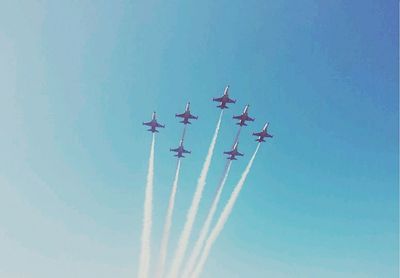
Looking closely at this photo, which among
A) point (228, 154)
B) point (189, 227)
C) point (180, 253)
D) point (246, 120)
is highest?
point (246, 120)

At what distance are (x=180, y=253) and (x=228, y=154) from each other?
98.7 feet

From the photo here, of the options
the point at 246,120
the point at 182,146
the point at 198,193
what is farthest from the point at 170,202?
the point at 246,120

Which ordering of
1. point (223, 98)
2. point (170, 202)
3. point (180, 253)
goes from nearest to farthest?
point (180, 253) → point (170, 202) → point (223, 98)

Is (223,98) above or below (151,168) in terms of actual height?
above

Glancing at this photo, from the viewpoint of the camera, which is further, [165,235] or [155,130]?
[155,130]

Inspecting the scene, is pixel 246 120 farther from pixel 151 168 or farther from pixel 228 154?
pixel 151 168

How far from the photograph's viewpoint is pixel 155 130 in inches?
4503

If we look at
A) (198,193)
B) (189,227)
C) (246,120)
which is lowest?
(189,227)

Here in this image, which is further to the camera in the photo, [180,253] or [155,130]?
Result: [155,130]

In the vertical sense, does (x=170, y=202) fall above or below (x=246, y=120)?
below

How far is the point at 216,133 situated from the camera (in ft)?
355

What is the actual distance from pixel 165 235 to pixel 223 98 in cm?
3760

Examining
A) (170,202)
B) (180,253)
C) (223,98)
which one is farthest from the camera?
(223,98)

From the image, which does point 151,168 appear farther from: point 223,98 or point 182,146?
point 223,98
